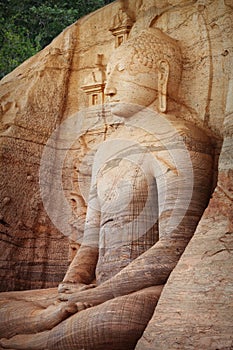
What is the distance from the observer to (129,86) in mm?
7305

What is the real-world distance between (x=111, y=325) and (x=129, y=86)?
2.41 meters

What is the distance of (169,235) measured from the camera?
6500mm

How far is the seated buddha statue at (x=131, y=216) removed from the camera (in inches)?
239

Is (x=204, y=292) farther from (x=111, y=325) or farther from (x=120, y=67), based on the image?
(x=120, y=67)

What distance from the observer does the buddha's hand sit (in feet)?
22.6

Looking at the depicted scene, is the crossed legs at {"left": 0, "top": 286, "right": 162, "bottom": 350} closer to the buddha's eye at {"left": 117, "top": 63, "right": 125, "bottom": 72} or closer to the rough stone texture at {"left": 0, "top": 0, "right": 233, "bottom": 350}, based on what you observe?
the rough stone texture at {"left": 0, "top": 0, "right": 233, "bottom": 350}

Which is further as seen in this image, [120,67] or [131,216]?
[120,67]

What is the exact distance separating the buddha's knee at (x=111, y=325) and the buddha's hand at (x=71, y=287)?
717 millimetres

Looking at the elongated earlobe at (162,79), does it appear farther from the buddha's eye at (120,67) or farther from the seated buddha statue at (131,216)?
the buddha's eye at (120,67)

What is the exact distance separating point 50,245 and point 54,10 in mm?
4674

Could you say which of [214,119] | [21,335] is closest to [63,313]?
[21,335]

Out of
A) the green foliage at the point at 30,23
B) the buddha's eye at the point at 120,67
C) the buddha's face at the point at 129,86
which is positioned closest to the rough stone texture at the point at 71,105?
the buddha's face at the point at 129,86

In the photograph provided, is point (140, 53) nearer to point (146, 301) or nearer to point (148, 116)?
point (148, 116)

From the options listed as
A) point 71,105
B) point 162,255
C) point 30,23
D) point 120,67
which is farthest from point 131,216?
point 30,23
